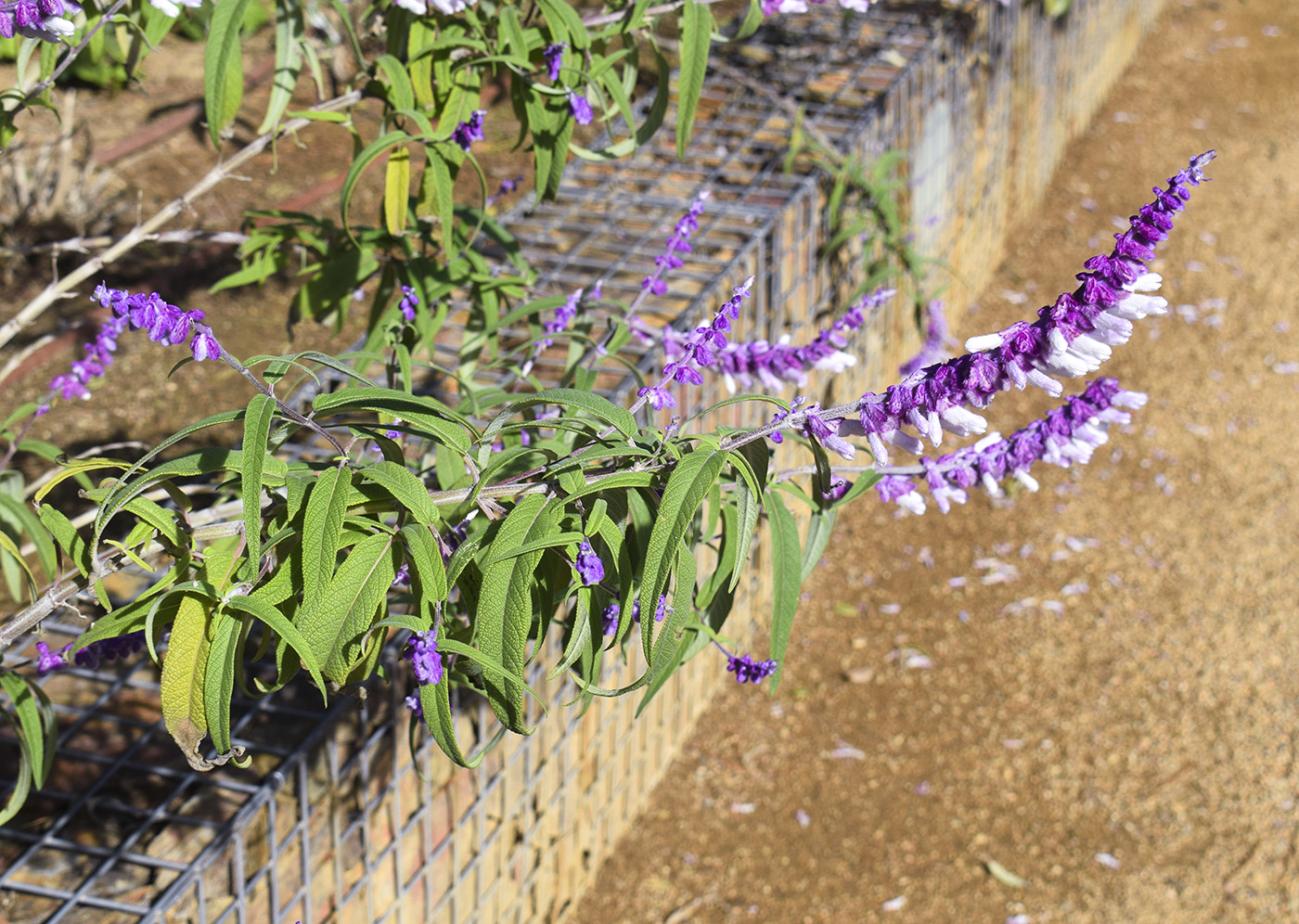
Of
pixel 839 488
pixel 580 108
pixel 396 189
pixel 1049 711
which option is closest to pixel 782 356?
pixel 839 488

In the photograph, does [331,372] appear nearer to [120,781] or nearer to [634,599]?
[120,781]

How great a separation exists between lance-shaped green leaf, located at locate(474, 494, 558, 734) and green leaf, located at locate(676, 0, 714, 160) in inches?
26.6

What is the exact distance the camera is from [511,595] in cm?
121

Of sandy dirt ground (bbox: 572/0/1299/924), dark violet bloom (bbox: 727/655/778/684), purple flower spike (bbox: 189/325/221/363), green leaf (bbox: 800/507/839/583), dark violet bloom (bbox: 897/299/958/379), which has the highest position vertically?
purple flower spike (bbox: 189/325/221/363)

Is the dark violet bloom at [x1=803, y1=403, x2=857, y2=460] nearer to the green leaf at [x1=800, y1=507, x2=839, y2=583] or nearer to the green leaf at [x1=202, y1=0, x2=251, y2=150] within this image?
the green leaf at [x1=800, y1=507, x2=839, y2=583]

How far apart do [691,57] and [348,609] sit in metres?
0.94

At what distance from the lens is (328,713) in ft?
6.11

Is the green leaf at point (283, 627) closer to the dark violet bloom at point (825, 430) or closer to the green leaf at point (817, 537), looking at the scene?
the dark violet bloom at point (825, 430)

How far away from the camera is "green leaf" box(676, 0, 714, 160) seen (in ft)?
5.56

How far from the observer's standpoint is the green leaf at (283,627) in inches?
→ 44.5

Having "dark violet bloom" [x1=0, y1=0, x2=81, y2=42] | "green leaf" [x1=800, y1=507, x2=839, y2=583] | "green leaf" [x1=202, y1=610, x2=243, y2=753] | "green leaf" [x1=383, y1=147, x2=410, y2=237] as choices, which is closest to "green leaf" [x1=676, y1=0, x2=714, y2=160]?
"green leaf" [x1=383, y1=147, x2=410, y2=237]

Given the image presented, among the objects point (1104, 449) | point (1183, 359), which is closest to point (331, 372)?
point (1104, 449)

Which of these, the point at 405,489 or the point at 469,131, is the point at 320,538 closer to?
the point at 405,489

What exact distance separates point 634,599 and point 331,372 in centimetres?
105
